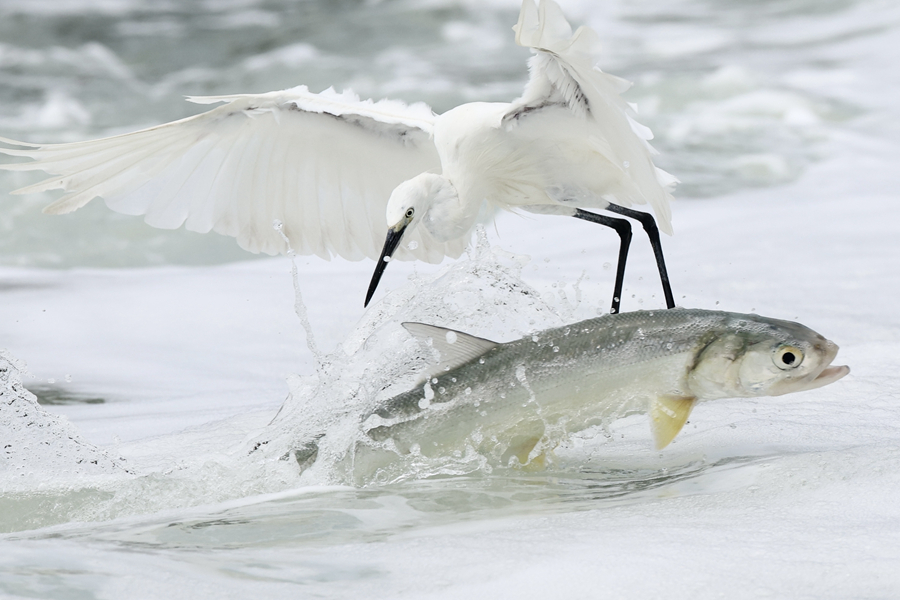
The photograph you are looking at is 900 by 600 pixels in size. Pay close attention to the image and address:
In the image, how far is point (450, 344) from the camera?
2.39 metres

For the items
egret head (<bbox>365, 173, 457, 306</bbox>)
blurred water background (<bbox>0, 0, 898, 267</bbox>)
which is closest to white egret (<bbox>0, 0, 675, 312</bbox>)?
egret head (<bbox>365, 173, 457, 306</bbox>)

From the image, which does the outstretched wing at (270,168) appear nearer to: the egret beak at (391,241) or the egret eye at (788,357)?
the egret beak at (391,241)

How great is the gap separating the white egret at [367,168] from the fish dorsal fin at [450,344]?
1.03m

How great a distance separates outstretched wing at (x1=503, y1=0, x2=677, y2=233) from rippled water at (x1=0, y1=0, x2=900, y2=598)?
1.70 feet

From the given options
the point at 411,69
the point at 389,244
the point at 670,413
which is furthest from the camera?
the point at 411,69

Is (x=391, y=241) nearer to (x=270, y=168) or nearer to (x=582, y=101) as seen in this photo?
(x=582, y=101)

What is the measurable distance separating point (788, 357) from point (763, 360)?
5cm

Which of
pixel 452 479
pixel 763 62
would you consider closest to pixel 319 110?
pixel 452 479

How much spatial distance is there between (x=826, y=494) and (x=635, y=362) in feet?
1.56

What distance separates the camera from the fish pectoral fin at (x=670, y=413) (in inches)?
89.8

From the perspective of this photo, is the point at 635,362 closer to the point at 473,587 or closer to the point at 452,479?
the point at 452,479

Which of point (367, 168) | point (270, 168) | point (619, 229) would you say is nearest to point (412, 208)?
point (367, 168)

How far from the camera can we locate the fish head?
7.12 feet

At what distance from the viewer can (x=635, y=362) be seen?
229 centimetres
